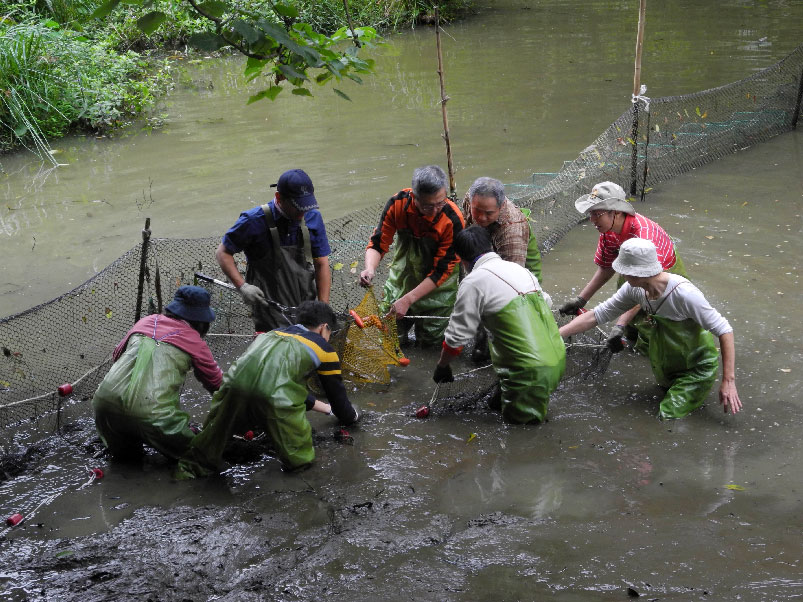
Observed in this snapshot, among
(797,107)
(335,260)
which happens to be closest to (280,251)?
(335,260)

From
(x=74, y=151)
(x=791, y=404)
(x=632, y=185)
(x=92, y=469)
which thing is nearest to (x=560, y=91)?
(x=632, y=185)

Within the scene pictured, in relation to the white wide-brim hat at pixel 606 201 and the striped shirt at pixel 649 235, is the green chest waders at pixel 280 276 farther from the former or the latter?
the striped shirt at pixel 649 235

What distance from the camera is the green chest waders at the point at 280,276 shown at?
533 centimetres

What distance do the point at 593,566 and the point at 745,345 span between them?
9.90 ft

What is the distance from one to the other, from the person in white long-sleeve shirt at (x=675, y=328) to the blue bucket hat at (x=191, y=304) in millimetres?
2369

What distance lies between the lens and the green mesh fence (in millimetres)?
5809

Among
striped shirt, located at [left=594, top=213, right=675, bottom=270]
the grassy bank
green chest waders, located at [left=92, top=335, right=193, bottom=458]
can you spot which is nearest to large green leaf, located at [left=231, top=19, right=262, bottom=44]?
green chest waders, located at [left=92, top=335, right=193, bottom=458]

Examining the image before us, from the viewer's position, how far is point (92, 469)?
4785 millimetres

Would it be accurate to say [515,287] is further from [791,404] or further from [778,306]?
[778,306]

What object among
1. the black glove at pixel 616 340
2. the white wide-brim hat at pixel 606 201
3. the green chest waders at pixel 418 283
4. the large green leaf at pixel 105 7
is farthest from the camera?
the green chest waders at pixel 418 283

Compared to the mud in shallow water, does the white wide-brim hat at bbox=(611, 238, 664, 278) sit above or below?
above

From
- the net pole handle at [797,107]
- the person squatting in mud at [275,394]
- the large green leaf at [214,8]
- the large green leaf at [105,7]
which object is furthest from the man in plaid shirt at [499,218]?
the net pole handle at [797,107]

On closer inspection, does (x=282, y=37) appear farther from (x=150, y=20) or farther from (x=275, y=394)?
(x=275, y=394)

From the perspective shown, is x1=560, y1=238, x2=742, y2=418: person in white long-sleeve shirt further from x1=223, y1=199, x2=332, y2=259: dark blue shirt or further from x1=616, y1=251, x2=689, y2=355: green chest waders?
x1=223, y1=199, x2=332, y2=259: dark blue shirt
